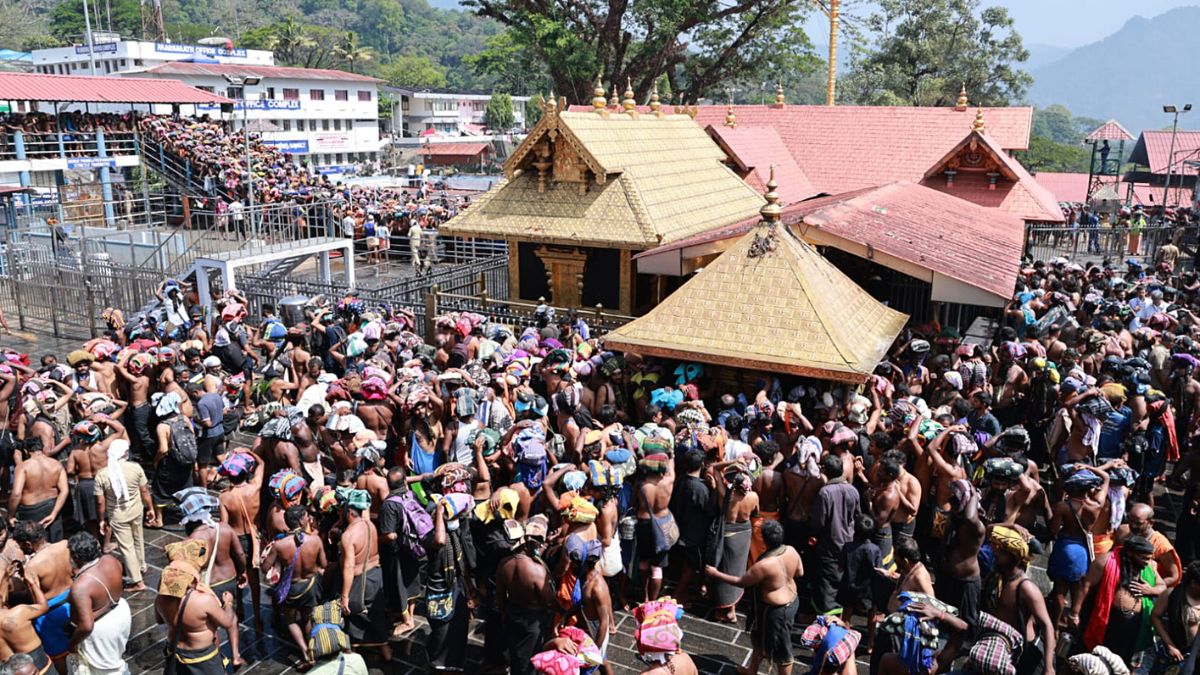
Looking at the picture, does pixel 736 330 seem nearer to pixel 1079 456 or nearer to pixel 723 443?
pixel 723 443

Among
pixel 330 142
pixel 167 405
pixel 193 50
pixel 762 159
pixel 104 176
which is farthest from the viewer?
pixel 330 142

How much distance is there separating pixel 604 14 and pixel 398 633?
103 feet

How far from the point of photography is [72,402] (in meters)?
10.1

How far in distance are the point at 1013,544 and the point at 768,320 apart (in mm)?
4695

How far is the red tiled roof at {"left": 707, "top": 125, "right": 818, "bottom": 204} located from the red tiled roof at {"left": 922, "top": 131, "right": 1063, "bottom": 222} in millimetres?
3457

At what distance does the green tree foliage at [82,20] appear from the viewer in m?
83.2

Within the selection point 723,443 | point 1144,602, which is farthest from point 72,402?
point 1144,602

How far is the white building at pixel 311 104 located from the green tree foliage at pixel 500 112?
1752 centimetres

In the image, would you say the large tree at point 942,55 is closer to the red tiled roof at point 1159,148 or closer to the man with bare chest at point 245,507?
the red tiled roof at point 1159,148

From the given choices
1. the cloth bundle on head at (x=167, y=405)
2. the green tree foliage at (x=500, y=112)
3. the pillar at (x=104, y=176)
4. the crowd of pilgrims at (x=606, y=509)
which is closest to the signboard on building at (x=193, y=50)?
the green tree foliage at (x=500, y=112)

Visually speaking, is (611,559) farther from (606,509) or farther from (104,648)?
(104,648)

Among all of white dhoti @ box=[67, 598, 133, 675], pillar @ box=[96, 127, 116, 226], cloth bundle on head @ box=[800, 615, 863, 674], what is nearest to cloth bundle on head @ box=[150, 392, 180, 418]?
white dhoti @ box=[67, 598, 133, 675]

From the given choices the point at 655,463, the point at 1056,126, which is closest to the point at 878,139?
the point at 655,463

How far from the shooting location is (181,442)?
9.07 meters
